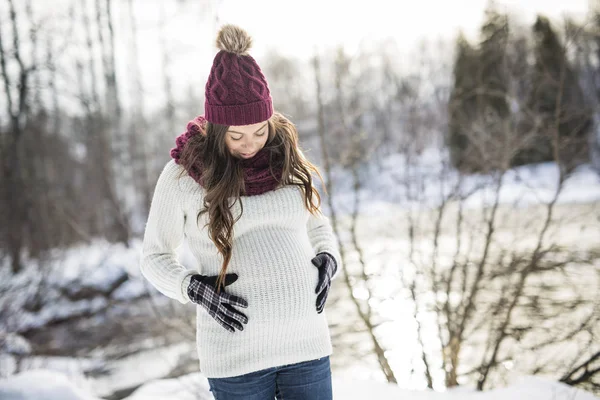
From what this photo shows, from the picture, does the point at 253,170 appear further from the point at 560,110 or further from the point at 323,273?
the point at 560,110

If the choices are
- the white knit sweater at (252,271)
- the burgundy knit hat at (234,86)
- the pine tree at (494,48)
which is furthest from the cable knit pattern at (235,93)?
the pine tree at (494,48)

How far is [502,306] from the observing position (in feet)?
12.5

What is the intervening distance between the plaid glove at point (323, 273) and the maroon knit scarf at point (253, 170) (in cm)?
32

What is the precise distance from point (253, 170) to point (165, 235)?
39 centimetres

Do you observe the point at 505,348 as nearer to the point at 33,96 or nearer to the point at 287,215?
the point at 287,215

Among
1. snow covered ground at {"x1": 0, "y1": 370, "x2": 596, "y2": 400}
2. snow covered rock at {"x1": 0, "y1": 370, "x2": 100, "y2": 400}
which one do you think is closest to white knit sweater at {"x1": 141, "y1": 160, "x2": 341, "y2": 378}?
snow covered ground at {"x1": 0, "y1": 370, "x2": 596, "y2": 400}

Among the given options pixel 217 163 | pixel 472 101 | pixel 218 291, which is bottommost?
pixel 218 291

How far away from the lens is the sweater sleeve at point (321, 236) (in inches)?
74.5

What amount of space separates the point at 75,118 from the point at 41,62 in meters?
3.07

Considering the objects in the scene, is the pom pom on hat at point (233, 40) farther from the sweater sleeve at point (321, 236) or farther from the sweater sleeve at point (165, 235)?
the sweater sleeve at point (321, 236)

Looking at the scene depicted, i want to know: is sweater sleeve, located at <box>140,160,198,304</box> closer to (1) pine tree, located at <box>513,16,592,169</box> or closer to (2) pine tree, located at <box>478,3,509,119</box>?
(2) pine tree, located at <box>478,3,509,119</box>

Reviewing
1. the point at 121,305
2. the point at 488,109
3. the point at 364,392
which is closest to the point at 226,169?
the point at 364,392

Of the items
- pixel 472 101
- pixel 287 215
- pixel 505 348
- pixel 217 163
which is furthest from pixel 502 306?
pixel 472 101

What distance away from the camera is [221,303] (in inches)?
59.7
